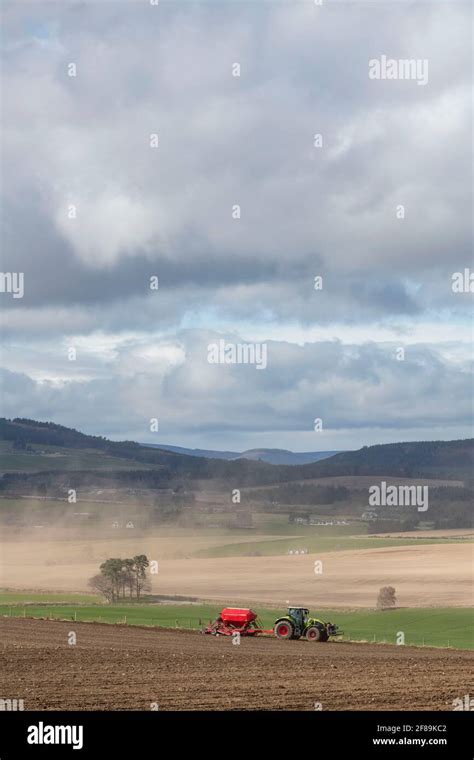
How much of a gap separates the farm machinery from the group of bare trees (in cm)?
3510

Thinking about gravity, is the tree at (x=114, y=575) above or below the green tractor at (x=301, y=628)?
above

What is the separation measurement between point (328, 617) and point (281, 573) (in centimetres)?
2874

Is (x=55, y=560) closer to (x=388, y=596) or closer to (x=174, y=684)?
(x=388, y=596)

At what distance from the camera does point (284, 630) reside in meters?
48.7

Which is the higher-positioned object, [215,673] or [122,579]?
[122,579]

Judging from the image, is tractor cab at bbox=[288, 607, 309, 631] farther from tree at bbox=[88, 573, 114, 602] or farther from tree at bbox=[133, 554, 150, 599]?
tree at bbox=[133, 554, 150, 599]

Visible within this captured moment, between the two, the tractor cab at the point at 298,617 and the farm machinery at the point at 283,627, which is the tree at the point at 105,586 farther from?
the tractor cab at the point at 298,617

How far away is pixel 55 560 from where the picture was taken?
115562 mm

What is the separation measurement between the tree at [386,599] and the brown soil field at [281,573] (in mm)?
1108

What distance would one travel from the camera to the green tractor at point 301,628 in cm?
4809
